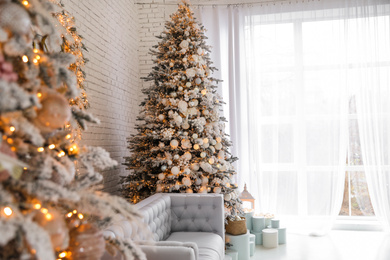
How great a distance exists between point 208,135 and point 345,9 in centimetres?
316

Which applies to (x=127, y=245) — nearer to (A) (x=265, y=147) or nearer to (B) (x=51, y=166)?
(B) (x=51, y=166)

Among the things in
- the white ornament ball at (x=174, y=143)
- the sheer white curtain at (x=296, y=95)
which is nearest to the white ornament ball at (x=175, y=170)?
the white ornament ball at (x=174, y=143)

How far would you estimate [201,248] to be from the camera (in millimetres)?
3236

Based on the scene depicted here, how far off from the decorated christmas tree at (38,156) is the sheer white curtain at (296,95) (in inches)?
188

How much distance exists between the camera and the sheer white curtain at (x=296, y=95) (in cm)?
576

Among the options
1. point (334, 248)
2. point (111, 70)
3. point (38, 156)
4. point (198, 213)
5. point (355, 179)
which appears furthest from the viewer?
point (355, 179)

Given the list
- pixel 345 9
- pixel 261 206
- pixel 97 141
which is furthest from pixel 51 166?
pixel 345 9

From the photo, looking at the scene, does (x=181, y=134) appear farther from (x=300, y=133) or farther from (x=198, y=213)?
(x=300, y=133)

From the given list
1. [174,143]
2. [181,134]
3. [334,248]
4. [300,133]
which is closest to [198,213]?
[174,143]

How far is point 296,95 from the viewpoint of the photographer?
596 cm

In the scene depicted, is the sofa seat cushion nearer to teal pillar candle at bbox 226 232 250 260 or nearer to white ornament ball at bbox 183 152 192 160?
teal pillar candle at bbox 226 232 250 260

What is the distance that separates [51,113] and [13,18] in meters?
0.29

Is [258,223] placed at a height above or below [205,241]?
below

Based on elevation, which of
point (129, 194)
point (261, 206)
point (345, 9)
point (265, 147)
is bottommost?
point (261, 206)
